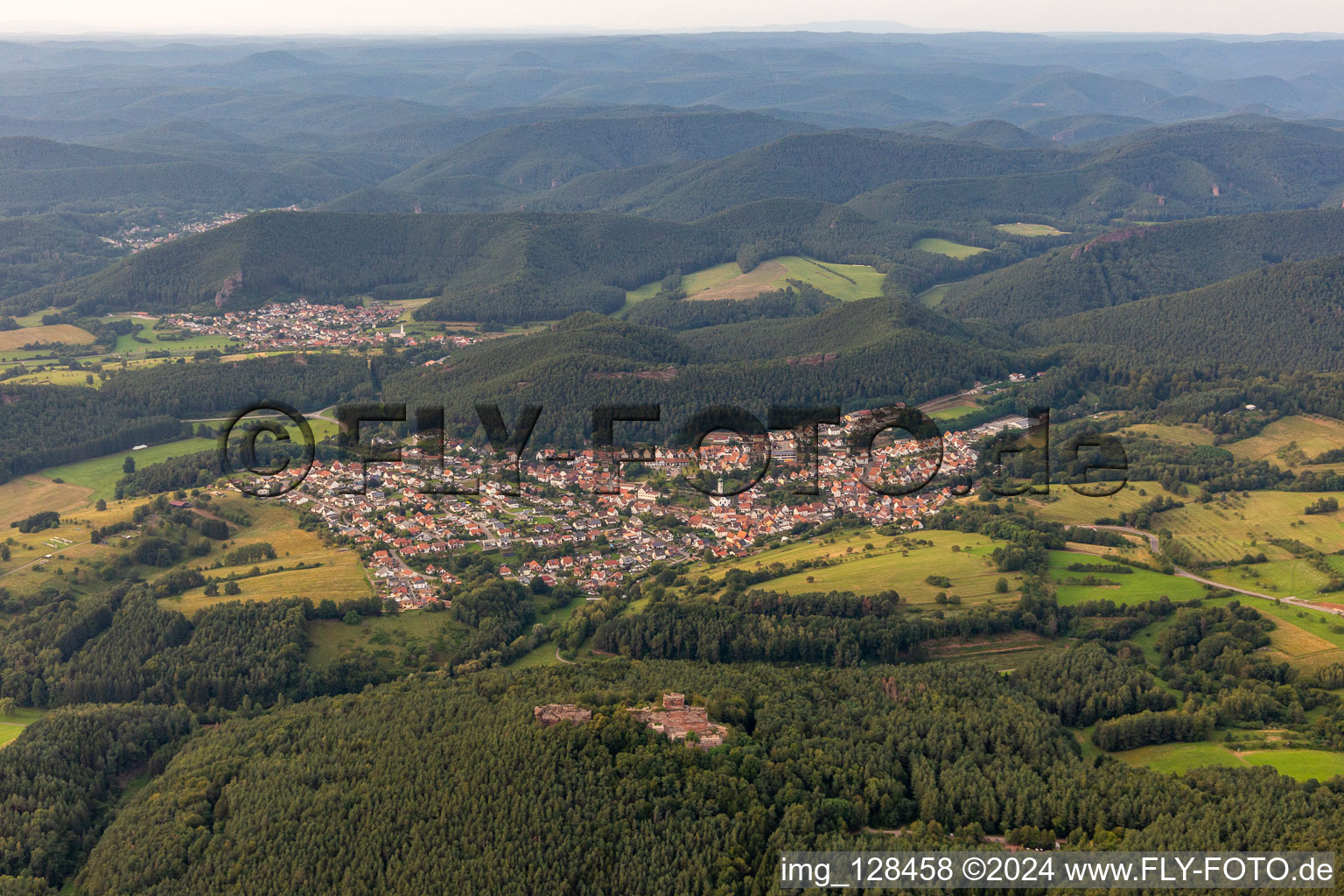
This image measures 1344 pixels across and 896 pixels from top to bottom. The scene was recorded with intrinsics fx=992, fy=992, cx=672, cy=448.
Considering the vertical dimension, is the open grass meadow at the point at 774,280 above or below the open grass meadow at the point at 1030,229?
below

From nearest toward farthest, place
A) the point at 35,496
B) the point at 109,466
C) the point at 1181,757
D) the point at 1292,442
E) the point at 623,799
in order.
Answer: the point at 623,799
the point at 1181,757
the point at 35,496
the point at 109,466
the point at 1292,442

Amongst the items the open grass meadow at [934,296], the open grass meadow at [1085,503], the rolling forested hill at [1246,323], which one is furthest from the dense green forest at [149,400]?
the rolling forested hill at [1246,323]

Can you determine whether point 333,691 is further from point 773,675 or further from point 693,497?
point 693,497

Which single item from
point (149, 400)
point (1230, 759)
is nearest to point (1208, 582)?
point (1230, 759)

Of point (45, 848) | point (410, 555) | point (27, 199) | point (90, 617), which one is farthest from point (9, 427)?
point (27, 199)

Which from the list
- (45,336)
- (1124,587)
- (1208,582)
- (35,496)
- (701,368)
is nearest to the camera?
(1124,587)

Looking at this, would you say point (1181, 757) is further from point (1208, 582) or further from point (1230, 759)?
point (1208, 582)

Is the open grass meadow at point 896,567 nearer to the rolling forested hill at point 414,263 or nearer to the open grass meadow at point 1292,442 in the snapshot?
the open grass meadow at point 1292,442
